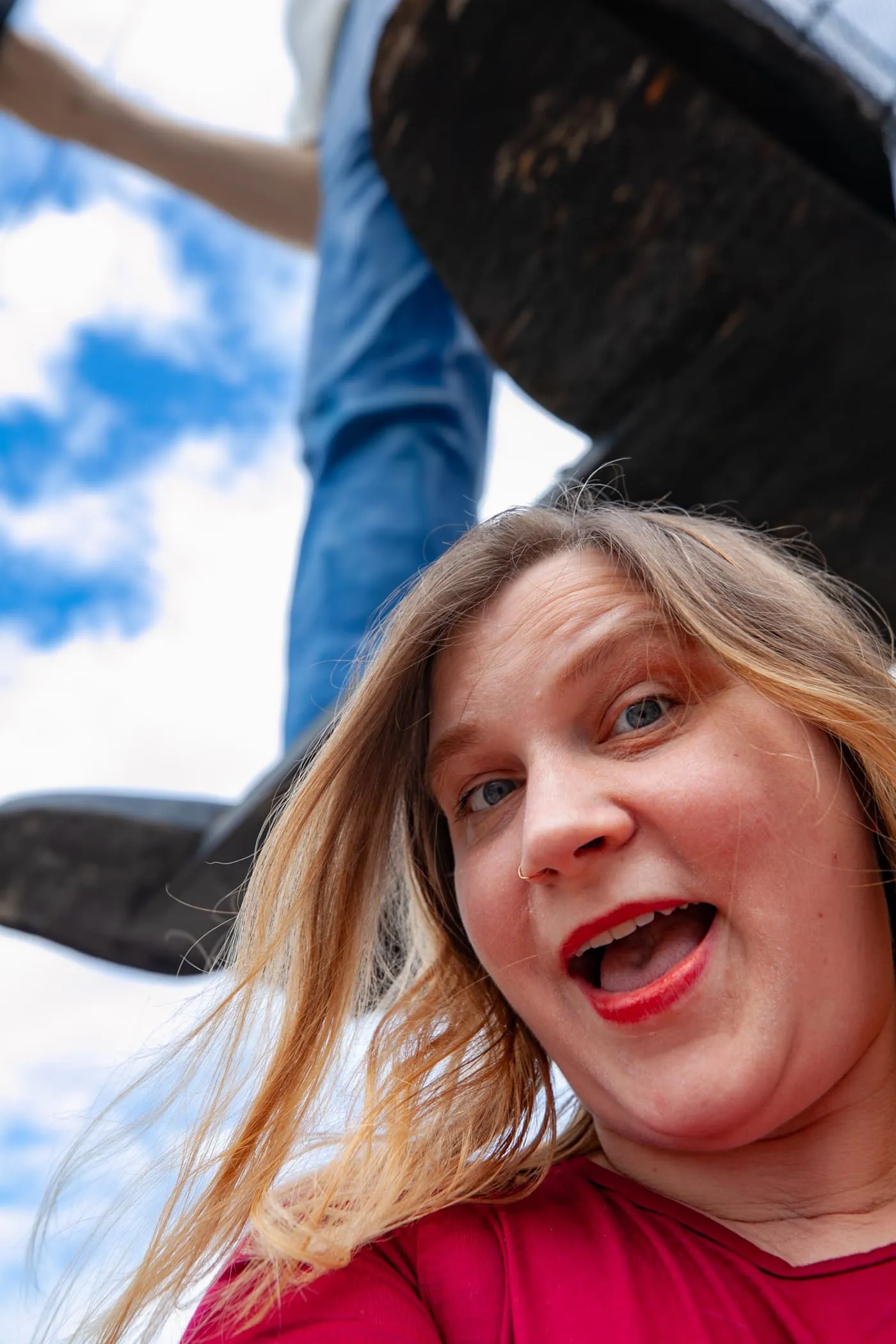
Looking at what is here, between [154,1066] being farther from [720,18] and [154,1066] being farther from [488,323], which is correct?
[720,18]

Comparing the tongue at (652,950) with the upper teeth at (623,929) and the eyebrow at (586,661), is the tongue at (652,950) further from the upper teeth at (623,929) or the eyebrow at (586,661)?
the eyebrow at (586,661)

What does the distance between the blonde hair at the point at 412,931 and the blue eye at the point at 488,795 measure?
0.36ft

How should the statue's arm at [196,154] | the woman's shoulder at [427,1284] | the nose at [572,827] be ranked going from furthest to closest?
the statue's arm at [196,154]
the nose at [572,827]
the woman's shoulder at [427,1284]

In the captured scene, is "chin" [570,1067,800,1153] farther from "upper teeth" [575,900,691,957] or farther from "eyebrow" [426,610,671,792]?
"eyebrow" [426,610,671,792]

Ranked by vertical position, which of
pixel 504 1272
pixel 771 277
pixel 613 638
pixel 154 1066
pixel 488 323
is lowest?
pixel 154 1066

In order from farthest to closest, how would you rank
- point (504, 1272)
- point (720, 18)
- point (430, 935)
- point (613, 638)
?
1. point (720, 18)
2. point (430, 935)
3. point (613, 638)
4. point (504, 1272)

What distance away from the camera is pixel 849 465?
1608mm

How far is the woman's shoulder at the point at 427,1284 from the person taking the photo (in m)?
0.75

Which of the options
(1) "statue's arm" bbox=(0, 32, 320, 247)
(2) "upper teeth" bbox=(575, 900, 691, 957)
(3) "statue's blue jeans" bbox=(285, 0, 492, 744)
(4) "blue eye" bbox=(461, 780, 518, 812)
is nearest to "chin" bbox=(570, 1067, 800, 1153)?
(2) "upper teeth" bbox=(575, 900, 691, 957)

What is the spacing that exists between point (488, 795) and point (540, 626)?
158 millimetres

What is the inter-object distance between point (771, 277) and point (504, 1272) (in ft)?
3.82

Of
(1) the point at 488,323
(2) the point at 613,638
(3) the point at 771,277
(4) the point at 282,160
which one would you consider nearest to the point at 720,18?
(3) the point at 771,277

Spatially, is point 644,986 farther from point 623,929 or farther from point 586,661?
point 586,661

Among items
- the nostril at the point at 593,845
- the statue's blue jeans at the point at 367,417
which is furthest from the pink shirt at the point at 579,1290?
the statue's blue jeans at the point at 367,417
